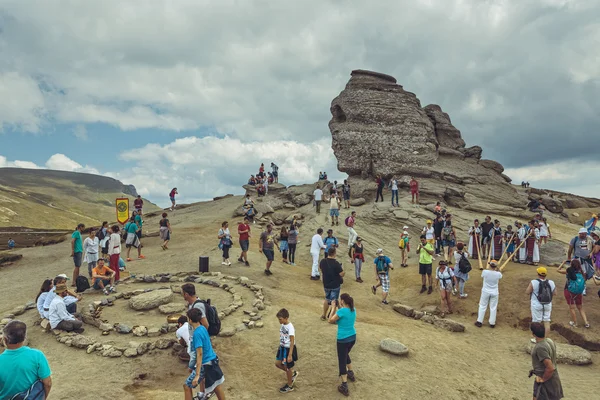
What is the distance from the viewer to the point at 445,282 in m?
15.0

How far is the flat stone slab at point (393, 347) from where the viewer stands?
1022 cm

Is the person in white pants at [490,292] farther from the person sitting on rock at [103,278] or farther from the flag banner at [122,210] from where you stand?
the flag banner at [122,210]

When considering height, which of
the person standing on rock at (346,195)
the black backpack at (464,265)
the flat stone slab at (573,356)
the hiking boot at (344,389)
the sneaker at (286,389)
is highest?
the person standing on rock at (346,195)

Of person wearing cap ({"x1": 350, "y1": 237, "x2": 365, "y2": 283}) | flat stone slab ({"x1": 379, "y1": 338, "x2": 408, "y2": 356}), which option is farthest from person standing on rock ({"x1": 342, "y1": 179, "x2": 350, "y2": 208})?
flat stone slab ({"x1": 379, "y1": 338, "x2": 408, "y2": 356})

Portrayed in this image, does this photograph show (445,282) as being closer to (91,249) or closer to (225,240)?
(225,240)

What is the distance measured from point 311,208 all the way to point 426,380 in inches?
968

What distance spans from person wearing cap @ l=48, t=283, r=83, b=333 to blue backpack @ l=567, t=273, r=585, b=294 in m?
17.3

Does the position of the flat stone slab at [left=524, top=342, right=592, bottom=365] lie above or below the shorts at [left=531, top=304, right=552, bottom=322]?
below

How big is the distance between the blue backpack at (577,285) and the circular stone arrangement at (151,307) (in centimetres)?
1154

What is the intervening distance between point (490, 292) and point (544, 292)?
6.80 feet

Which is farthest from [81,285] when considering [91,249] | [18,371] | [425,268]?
[425,268]

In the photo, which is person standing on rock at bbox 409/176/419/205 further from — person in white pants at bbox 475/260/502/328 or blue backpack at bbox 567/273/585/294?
blue backpack at bbox 567/273/585/294

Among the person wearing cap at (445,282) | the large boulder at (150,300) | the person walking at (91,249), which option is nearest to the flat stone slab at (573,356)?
the person wearing cap at (445,282)

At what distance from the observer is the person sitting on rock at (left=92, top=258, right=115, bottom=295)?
14.7 metres
